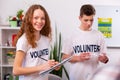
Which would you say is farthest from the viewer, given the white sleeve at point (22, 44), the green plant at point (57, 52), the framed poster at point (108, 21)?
the framed poster at point (108, 21)

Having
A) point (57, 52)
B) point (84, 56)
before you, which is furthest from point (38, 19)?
point (57, 52)

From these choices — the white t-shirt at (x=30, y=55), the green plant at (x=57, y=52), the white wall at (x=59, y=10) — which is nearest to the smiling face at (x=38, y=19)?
the white t-shirt at (x=30, y=55)

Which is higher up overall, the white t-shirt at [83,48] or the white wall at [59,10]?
the white wall at [59,10]

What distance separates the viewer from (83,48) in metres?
1.88

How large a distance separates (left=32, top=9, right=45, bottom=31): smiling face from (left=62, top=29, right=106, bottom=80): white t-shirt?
57 cm

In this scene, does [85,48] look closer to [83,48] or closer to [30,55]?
[83,48]

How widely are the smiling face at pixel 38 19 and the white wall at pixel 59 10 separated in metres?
2.24

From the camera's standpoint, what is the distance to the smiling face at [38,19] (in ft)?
4.53

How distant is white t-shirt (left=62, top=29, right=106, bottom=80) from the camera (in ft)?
6.10

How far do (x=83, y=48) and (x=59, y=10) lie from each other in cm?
187

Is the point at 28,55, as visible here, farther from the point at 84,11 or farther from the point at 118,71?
the point at 118,71

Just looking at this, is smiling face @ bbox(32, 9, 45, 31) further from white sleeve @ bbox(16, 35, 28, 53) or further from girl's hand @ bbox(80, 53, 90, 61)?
girl's hand @ bbox(80, 53, 90, 61)

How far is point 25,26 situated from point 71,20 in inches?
89.2

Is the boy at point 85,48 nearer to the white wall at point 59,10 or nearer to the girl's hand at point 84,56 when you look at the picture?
the girl's hand at point 84,56
